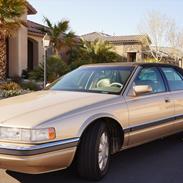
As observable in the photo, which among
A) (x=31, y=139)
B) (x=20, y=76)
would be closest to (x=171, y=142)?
(x=31, y=139)

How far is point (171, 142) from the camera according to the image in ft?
24.7

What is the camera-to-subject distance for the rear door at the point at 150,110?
18.9 feet

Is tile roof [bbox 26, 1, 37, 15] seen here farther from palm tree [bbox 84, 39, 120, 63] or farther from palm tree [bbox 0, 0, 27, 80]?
palm tree [bbox 84, 39, 120, 63]

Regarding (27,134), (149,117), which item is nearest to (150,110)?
(149,117)

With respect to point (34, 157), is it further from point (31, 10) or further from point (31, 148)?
point (31, 10)

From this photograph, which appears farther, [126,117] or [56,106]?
[126,117]

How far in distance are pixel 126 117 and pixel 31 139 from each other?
5.18ft

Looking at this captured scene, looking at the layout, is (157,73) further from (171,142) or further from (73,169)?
(73,169)

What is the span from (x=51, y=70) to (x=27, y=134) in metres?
17.6

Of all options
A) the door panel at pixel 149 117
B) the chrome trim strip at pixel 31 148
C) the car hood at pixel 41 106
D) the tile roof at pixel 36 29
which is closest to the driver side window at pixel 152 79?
the door panel at pixel 149 117

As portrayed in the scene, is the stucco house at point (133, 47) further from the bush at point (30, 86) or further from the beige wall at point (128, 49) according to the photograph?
the bush at point (30, 86)

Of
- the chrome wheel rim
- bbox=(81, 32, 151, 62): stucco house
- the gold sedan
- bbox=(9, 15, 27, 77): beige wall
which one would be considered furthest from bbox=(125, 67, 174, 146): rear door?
bbox=(81, 32, 151, 62): stucco house

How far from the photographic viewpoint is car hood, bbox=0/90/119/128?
462 centimetres

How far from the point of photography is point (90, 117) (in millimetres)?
4996
